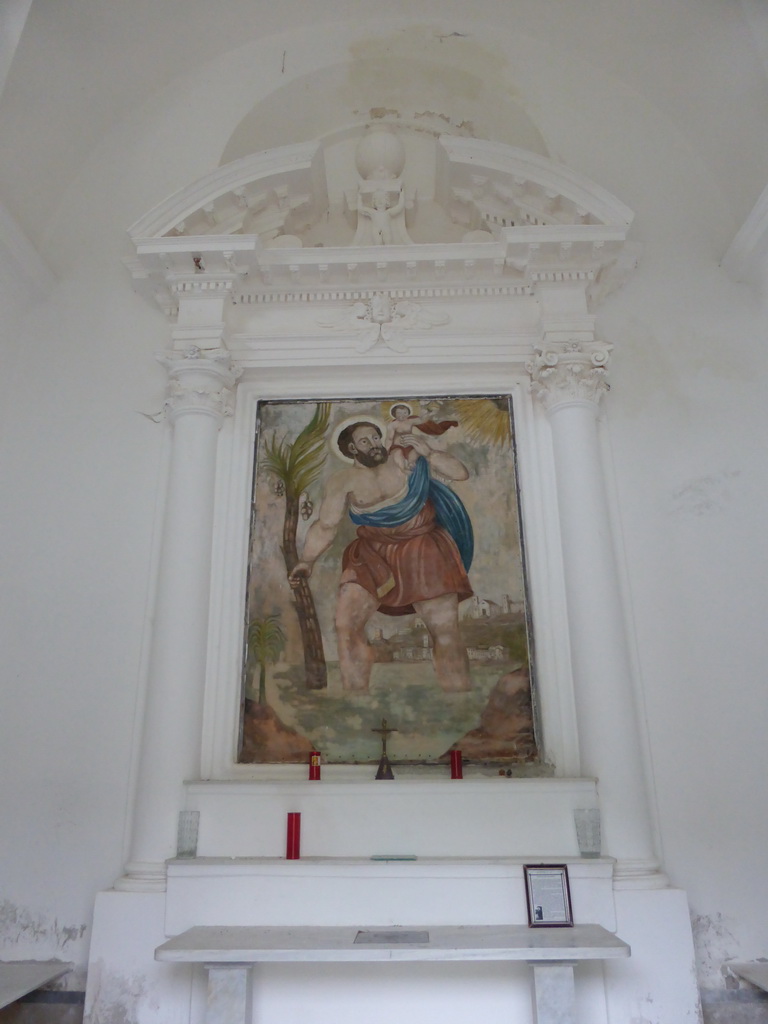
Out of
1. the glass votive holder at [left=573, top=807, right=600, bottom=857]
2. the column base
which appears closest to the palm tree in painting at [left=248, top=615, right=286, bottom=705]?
the column base

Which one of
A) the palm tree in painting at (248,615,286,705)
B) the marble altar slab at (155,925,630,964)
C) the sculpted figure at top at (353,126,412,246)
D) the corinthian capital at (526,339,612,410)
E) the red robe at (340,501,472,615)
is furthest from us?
the sculpted figure at top at (353,126,412,246)

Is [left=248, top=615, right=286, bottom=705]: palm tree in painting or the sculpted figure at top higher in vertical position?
the sculpted figure at top

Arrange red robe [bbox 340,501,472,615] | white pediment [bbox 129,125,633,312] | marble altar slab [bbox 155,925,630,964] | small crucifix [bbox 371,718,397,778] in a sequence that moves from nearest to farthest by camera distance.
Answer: marble altar slab [bbox 155,925,630,964] < small crucifix [bbox 371,718,397,778] < red robe [bbox 340,501,472,615] < white pediment [bbox 129,125,633,312]

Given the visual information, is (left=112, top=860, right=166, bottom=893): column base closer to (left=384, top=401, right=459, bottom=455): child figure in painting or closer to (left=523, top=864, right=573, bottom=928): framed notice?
(left=523, top=864, right=573, bottom=928): framed notice

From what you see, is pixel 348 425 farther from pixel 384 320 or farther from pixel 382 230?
pixel 382 230

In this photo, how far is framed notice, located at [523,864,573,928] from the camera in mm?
3799

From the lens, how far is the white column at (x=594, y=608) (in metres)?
4.16

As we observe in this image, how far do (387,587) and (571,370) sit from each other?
1.84 metres

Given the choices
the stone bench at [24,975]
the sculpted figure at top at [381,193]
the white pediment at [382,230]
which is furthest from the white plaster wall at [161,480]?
the sculpted figure at top at [381,193]

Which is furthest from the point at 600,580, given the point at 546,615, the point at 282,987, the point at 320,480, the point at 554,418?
the point at 282,987

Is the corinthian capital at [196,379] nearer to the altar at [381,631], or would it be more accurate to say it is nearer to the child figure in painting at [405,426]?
the altar at [381,631]

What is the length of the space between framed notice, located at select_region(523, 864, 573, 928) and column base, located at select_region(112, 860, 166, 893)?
1880mm

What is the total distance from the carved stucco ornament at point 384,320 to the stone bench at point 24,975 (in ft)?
13.4

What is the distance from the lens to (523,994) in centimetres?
378
